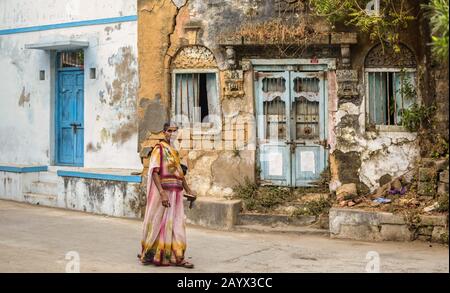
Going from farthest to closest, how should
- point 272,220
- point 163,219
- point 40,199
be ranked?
point 40,199, point 272,220, point 163,219

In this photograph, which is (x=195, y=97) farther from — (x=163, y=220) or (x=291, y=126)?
(x=163, y=220)

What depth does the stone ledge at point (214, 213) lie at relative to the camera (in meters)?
11.1

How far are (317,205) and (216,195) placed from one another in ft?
6.25

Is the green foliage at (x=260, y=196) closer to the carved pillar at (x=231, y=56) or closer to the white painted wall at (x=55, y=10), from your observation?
the carved pillar at (x=231, y=56)

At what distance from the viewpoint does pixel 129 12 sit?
13.4 metres

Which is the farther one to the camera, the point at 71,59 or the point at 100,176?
the point at 71,59

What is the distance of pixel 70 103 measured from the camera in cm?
1462

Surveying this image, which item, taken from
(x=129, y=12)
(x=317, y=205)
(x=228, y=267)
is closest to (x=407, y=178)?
(x=317, y=205)

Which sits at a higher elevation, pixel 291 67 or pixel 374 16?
pixel 374 16

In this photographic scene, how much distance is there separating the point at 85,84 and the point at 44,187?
2347 millimetres

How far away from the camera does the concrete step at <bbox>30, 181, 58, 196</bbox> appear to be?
1407cm

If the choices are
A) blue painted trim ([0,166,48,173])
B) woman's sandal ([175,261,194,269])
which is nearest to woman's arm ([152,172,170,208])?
woman's sandal ([175,261,194,269])

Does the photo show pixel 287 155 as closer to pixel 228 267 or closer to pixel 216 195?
pixel 216 195

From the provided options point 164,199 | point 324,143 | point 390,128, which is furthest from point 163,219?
point 390,128
